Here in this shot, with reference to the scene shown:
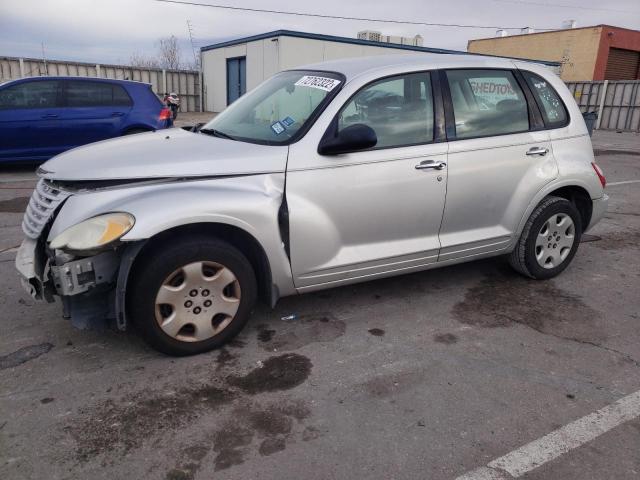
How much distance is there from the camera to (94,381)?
9.61 feet

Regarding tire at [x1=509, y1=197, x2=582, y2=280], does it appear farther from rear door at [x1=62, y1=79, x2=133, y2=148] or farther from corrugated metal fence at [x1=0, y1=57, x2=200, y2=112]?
corrugated metal fence at [x1=0, y1=57, x2=200, y2=112]

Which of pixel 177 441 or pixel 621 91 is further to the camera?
pixel 621 91

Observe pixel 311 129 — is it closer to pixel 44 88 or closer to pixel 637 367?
pixel 637 367

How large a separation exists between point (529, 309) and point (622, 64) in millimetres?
33845

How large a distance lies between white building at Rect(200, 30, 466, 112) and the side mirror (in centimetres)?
1688

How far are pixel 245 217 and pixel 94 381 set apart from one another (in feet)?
4.10

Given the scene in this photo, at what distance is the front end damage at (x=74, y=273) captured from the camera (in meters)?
2.82

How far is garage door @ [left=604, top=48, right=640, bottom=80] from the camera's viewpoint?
3075cm

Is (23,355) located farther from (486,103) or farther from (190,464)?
(486,103)

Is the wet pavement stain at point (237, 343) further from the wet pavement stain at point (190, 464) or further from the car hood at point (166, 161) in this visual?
the car hood at point (166, 161)

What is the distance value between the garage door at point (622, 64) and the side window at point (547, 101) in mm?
31271

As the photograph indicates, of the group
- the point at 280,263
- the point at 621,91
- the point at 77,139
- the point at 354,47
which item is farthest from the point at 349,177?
the point at 621,91

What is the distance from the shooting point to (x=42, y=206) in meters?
3.11

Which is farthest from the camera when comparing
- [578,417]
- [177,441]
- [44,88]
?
[44,88]
